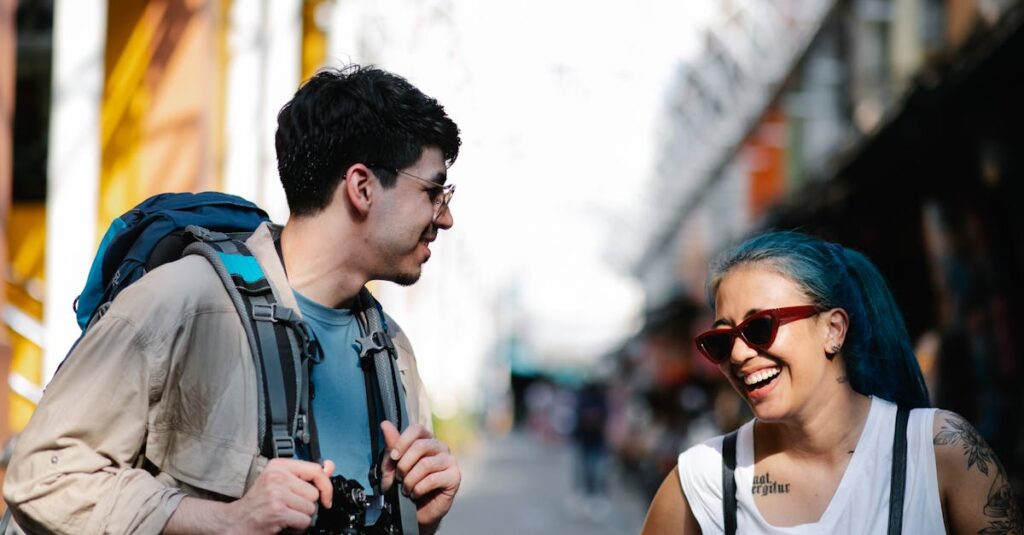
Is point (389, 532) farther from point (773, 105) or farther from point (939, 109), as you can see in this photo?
point (773, 105)

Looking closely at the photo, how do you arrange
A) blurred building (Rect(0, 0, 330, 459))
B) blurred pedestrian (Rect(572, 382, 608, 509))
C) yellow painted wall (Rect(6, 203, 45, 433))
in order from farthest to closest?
blurred pedestrian (Rect(572, 382, 608, 509)) < yellow painted wall (Rect(6, 203, 45, 433)) < blurred building (Rect(0, 0, 330, 459))

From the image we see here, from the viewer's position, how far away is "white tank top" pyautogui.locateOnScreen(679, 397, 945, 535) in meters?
3.04

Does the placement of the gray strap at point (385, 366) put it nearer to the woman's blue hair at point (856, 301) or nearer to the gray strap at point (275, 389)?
A: the gray strap at point (275, 389)

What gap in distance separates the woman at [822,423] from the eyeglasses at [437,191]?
2.30ft

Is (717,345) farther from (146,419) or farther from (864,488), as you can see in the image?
(146,419)

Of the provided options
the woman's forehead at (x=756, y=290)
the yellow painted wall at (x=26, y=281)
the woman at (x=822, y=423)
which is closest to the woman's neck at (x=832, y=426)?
the woman at (x=822, y=423)

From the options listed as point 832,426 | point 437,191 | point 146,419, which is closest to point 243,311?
point 146,419

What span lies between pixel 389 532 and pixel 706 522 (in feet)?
2.92

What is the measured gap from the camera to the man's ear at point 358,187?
290 cm

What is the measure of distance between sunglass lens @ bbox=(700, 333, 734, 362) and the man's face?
2.38 ft

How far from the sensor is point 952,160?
11.0 meters

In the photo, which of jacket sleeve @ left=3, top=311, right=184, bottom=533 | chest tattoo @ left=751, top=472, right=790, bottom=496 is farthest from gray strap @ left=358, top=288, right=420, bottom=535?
chest tattoo @ left=751, top=472, right=790, bottom=496

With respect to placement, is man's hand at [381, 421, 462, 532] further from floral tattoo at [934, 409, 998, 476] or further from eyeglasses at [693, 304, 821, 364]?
floral tattoo at [934, 409, 998, 476]

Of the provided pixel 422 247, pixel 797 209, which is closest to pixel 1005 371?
pixel 797 209
